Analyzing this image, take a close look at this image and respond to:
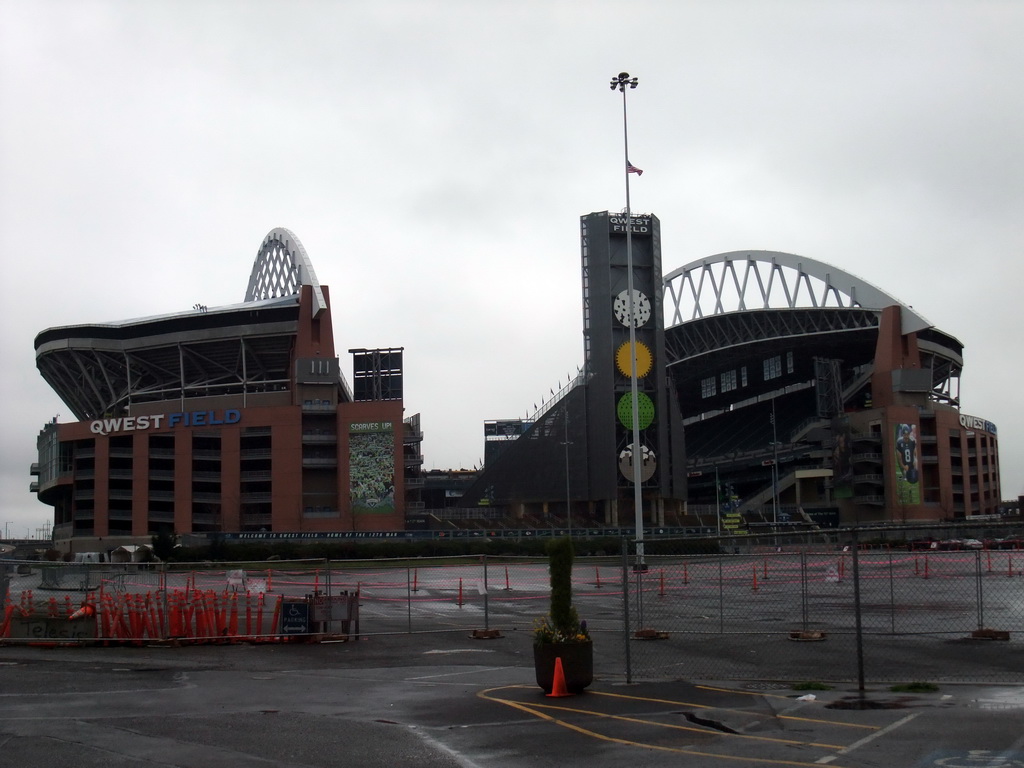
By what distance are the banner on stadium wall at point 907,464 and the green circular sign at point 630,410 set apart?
26.9 metres

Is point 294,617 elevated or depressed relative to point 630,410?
depressed

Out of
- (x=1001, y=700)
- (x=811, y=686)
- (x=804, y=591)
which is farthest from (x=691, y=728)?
(x=804, y=591)

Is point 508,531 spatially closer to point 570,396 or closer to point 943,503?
point 570,396

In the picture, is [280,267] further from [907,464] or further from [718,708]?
[718,708]

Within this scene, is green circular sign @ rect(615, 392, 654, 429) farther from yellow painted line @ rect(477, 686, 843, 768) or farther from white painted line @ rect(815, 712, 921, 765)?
white painted line @ rect(815, 712, 921, 765)

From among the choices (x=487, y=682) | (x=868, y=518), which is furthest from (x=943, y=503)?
(x=487, y=682)

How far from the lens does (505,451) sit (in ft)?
388

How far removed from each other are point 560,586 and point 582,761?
4.66 m

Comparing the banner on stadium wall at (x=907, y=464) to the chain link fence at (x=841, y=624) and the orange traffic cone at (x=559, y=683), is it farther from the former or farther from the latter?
the orange traffic cone at (x=559, y=683)

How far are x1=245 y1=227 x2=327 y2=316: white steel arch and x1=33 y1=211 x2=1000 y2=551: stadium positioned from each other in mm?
1723

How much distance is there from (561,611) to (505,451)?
103628mm

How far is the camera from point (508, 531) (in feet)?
313

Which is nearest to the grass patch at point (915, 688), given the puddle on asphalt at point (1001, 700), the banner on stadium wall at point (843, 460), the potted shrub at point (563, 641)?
the puddle on asphalt at point (1001, 700)

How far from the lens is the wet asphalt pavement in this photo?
33.9 ft
